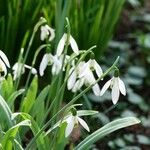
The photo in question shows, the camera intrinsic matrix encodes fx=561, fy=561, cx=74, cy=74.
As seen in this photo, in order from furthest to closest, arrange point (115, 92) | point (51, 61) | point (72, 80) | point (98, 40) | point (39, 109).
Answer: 1. point (98, 40)
2. point (39, 109)
3. point (51, 61)
4. point (72, 80)
5. point (115, 92)

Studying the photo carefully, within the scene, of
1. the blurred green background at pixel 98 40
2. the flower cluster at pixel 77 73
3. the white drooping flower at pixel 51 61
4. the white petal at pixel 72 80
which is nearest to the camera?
the flower cluster at pixel 77 73

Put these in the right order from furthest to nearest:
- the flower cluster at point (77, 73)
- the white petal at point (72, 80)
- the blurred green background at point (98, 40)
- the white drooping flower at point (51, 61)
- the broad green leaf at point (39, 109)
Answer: the blurred green background at point (98, 40) → the broad green leaf at point (39, 109) → the white drooping flower at point (51, 61) → the white petal at point (72, 80) → the flower cluster at point (77, 73)

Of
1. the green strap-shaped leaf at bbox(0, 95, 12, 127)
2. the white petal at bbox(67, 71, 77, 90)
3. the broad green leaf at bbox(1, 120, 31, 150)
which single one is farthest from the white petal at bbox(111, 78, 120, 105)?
the green strap-shaped leaf at bbox(0, 95, 12, 127)

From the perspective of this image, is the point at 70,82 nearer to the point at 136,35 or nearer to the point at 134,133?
the point at 134,133

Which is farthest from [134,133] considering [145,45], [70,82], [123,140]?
[70,82]

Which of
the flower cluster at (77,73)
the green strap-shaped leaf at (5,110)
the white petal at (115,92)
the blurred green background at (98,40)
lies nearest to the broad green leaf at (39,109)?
the flower cluster at (77,73)

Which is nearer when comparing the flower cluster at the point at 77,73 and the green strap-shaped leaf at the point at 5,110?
the flower cluster at the point at 77,73

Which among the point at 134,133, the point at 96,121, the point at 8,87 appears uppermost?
the point at 8,87

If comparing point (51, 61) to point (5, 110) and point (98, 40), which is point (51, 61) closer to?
point (5, 110)

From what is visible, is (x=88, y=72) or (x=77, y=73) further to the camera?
(x=77, y=73)

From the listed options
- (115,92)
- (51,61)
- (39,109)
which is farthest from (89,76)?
(39,109)

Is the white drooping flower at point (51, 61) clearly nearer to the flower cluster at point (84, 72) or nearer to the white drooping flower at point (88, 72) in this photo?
the flower cluster at point (84, 72)
